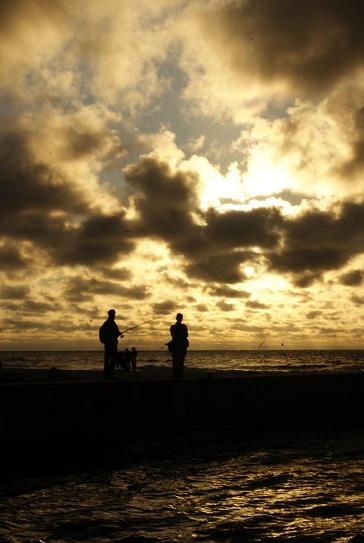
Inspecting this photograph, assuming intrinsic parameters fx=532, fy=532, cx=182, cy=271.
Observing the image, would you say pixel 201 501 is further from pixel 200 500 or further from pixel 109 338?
pixel 109 338

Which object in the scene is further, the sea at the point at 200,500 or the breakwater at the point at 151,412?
the breakwater at the point at 151,412

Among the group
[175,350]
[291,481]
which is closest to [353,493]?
[291,481]

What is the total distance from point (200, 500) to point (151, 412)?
134 inches

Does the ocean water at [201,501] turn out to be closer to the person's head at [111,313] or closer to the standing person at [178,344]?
the standing person at [178,344]

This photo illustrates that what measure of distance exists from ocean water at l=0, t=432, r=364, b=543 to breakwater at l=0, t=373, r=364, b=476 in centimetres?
96

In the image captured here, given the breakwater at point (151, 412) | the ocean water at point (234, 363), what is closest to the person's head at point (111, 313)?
the breakwater at point (151, 412)

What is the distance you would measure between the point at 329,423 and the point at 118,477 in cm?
547

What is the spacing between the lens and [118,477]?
7367 millimetres

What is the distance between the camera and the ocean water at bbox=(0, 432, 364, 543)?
5086 mm

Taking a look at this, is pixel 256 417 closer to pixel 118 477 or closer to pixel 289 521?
pixel 118 477

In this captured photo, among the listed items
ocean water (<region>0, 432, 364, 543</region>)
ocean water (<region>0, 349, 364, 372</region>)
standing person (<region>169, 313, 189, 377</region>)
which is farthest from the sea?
ocean water (<region>0, 349, 364, 372</region>)

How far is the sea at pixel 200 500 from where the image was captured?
16.7ft

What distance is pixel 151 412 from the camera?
31.2 feet

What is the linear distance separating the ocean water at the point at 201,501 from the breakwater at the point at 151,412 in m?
0.96
